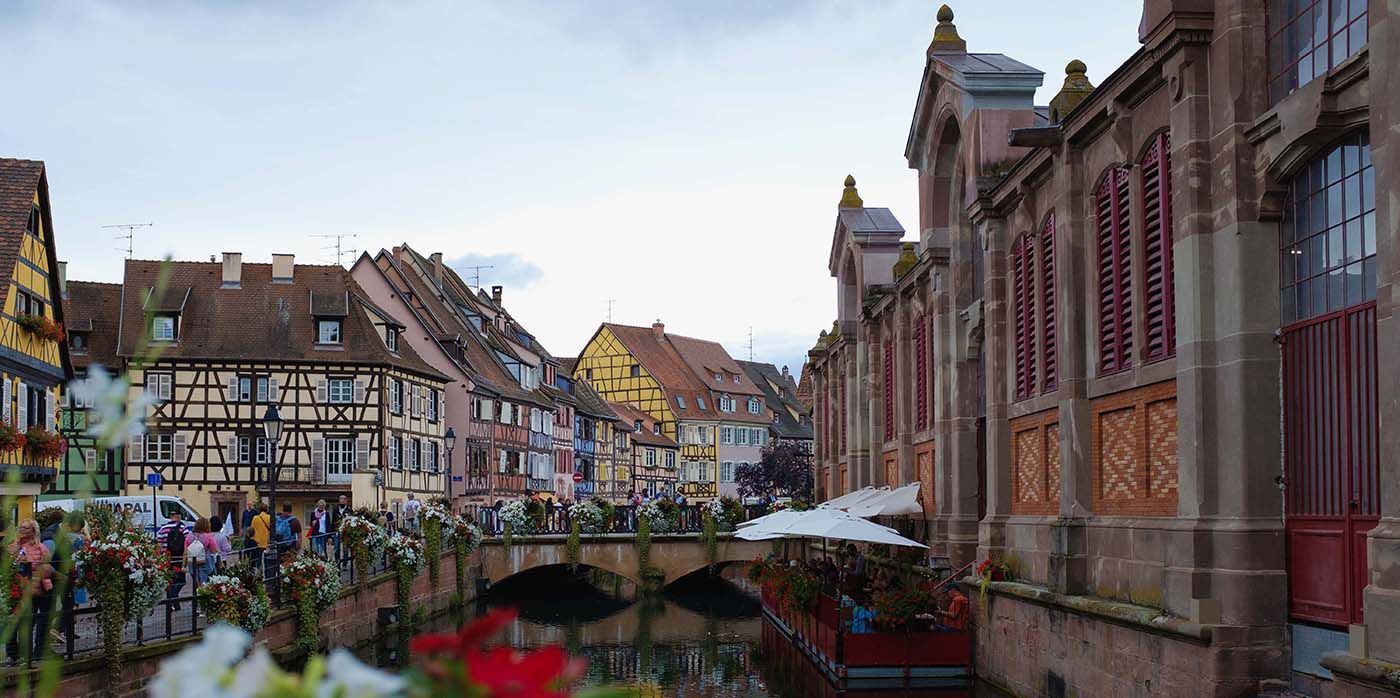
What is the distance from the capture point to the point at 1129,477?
18312 millimetres

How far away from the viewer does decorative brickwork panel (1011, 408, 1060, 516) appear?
2156 cm

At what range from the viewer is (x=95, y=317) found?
180ft

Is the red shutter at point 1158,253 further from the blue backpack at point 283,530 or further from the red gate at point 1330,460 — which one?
the blue backpack at point 283,530

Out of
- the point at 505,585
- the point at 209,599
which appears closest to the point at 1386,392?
the point at 209,599

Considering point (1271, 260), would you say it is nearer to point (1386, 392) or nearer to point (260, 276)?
point (1386, 392)

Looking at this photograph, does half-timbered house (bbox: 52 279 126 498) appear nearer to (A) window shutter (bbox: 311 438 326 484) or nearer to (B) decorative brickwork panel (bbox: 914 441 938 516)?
(A) window shutter (bbox: 311 438 326 484)

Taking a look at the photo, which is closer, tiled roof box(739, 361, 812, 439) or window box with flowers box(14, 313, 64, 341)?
window box with flowers box(14, 313, 64, 341)

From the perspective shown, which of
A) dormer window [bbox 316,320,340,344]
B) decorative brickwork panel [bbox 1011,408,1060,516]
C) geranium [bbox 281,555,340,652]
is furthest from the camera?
dormer window [bbox 316,320,340,344]

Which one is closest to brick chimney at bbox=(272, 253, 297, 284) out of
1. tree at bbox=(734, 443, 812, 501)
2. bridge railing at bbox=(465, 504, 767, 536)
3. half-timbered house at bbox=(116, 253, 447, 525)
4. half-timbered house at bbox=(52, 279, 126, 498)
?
half-timbered house at bbox=(116, 253, 447, 525)

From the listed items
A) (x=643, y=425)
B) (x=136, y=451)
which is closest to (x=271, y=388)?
(x=136, y=451)

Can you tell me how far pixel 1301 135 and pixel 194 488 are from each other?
4606 cm

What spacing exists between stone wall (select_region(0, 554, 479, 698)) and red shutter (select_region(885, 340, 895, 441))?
37.7 feet

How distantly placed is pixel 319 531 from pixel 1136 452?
2118 centimetres

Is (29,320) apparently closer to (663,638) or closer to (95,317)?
(663,638)
